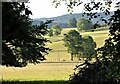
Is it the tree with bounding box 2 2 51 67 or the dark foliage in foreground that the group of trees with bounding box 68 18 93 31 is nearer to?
the dark foliage in foreground

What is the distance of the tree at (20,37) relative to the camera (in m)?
13.1

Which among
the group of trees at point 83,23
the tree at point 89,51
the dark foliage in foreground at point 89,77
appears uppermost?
the group of trees at point 83,23

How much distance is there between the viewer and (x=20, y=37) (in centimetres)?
1407

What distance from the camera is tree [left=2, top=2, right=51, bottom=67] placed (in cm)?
1308

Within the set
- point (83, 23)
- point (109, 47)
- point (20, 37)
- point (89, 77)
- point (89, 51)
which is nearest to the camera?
point (109, 47)

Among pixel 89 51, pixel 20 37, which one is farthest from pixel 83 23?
pixel 89 51

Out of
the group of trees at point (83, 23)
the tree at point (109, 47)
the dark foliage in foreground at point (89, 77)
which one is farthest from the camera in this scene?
the dark foliage in foreground at point (89, 77)

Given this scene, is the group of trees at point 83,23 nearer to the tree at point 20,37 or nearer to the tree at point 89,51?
the tree at point 89,51

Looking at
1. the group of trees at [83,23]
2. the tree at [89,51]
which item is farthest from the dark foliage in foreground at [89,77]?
the group of trees at [83,23]

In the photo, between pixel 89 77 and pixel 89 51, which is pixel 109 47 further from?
pixel 89 77

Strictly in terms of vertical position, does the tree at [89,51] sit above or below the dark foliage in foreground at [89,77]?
above

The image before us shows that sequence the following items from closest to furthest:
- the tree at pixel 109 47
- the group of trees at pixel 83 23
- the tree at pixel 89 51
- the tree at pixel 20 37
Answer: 1. the tree at pixel 109 47
2. the tree at pixel 89 51
3. the group of trees at pixel 83 23
4. the tree at pixel 20 37

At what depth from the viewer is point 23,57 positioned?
17.1 m

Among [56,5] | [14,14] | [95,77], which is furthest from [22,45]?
[56,5]
